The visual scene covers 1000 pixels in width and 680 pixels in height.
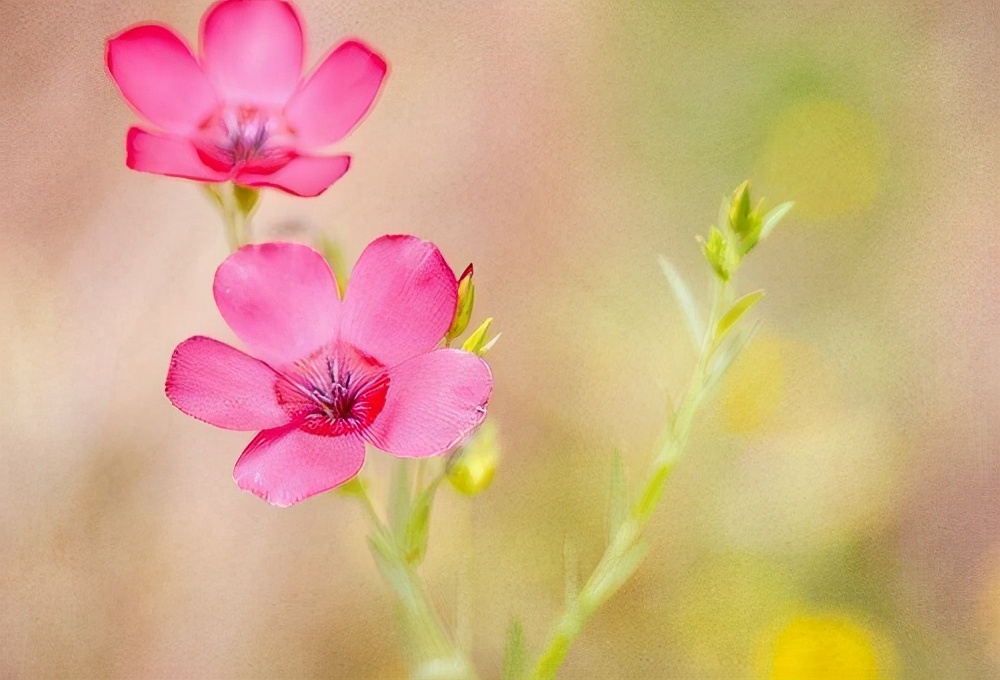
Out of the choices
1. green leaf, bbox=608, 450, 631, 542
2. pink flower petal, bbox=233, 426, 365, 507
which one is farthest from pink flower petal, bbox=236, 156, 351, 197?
green leaf, bbox=608, 450, 631, 542

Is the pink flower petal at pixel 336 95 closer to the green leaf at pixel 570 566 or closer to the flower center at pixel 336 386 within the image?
the flower center at pixel 336 386

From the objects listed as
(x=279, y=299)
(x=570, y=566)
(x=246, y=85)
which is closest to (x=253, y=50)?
(x=246, y=85)

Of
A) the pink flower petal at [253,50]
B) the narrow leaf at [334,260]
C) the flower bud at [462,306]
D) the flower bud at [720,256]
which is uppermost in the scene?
the pink flower petal at [253,50]

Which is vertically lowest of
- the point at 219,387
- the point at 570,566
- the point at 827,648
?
the point at 827,648

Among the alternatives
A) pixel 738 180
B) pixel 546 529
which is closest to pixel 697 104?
pixel 738 180

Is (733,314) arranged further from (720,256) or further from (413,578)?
(413,578)

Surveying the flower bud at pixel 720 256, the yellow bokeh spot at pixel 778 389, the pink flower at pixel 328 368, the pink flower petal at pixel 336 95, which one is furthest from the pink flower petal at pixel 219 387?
the yellow bokeh spot at pixel 778 389

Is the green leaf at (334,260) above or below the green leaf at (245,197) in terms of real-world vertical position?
below
